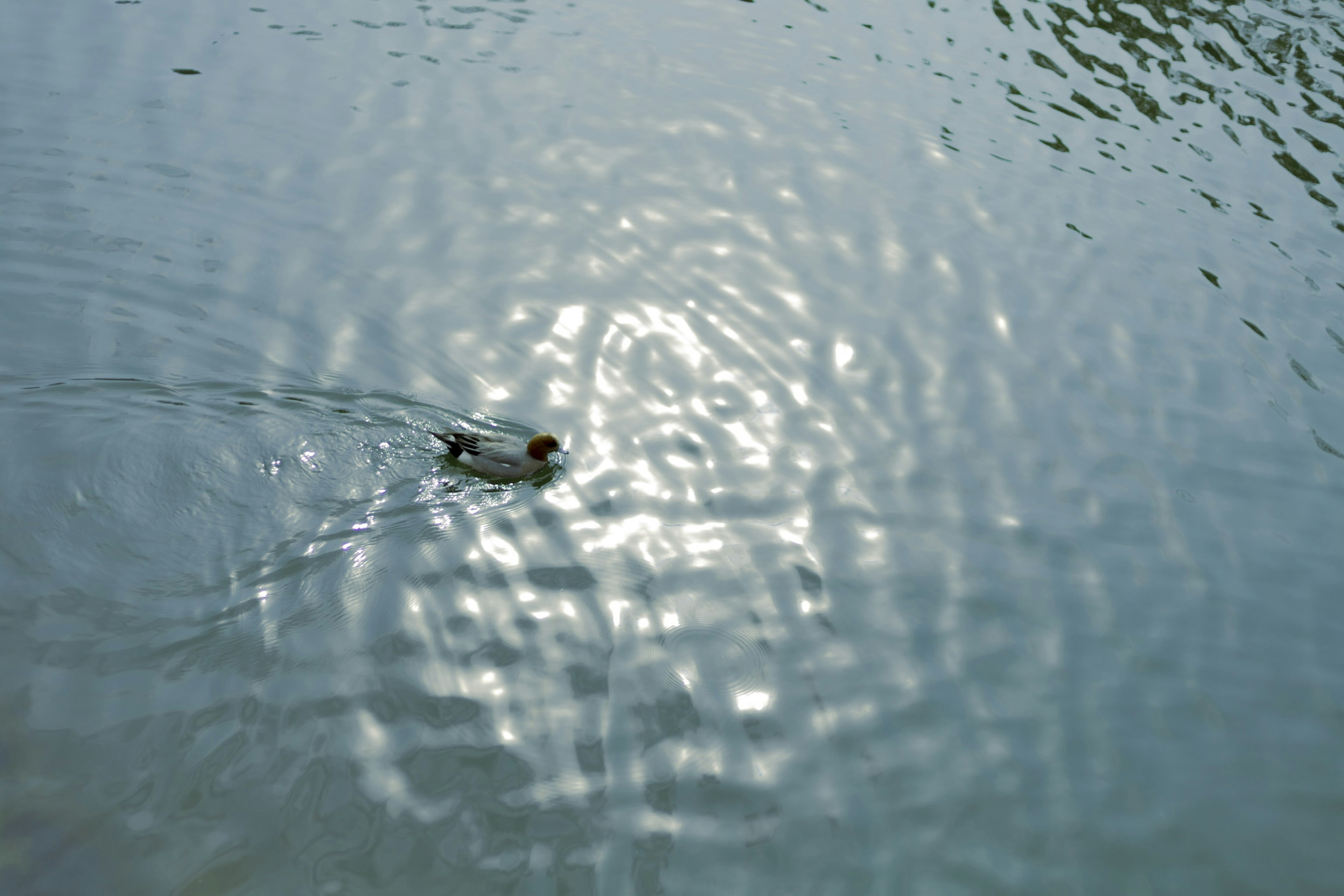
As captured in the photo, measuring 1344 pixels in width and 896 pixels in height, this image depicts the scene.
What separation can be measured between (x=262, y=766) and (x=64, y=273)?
551cm

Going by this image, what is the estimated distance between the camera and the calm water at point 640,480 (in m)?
5.83

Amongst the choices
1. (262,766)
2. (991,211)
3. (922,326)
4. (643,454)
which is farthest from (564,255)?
(262,766)

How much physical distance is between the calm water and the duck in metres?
0.17

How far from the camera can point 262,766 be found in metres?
5.73

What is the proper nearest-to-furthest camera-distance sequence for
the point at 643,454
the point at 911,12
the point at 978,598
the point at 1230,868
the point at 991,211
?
the point at 1230,868 → the point at 978,598 → the point at 643,454 → the point at 991,211 → the point at 911,12

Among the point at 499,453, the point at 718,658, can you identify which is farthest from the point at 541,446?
the point at 718,658

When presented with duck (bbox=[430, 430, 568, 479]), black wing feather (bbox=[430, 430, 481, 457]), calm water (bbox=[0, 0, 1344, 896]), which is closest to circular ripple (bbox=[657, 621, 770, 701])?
calm water (bbox=[0, 0, 1344, 896])

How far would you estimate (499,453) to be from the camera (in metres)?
7.60

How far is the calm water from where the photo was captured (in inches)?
229

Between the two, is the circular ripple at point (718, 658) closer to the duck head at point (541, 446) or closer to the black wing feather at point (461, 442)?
the duck head at point (541, 446)

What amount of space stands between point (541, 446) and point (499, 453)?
13.5 inches

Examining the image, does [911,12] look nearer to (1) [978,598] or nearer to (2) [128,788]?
(1) [978,598]

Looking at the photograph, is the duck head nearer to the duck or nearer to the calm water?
the duck

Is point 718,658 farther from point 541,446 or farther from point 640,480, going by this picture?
point 541,446
